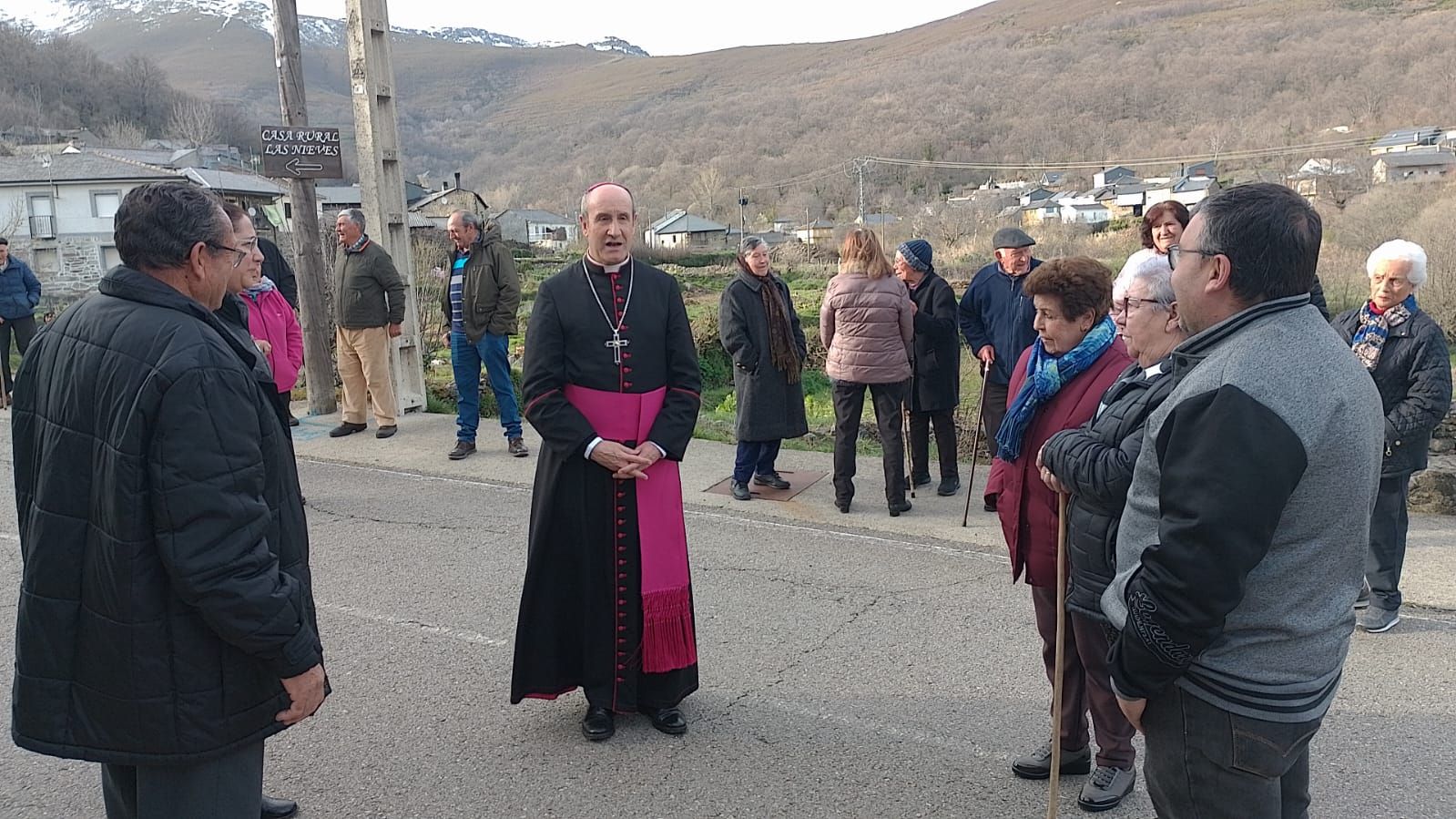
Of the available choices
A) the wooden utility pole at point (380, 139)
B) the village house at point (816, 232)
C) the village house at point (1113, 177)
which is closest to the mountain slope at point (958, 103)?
the village house at point (1113, 177)

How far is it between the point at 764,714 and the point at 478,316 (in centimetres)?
520

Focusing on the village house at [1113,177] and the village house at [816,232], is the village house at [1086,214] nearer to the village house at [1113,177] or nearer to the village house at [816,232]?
the village house at [1113,177]

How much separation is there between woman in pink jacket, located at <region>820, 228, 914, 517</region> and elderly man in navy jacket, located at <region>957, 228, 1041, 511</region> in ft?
1.53

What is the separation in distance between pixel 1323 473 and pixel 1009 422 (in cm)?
155

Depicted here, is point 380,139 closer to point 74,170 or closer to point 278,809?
point 278,809

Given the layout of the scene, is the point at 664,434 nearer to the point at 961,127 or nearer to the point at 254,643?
the point at 254,643

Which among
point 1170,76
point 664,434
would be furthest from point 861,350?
point 1170,76

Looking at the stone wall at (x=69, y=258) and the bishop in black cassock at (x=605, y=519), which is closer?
the bishop in black cassock at (x=605, y=519)

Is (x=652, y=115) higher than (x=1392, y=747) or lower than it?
higher

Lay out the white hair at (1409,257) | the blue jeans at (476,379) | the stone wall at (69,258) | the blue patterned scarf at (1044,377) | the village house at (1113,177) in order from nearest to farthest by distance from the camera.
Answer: the blue patterned scarf at (1044,377) → the white hair at (1409,257) → the blue jeans at (476,379) → the stone wall at (69,258) → the village house at (1113,177)

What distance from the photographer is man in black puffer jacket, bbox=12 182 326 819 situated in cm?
225

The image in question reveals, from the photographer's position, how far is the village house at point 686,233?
69.0m

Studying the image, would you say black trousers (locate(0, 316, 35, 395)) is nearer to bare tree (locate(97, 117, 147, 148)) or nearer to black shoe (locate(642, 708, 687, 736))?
black shoe (locate(642, 708, 687, 736))

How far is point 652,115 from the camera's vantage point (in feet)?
443
